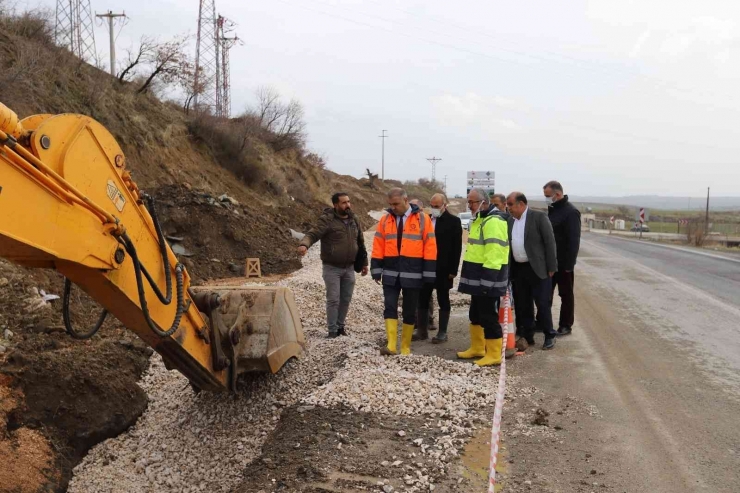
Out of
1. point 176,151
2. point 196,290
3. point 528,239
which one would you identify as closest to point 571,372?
point 528,239

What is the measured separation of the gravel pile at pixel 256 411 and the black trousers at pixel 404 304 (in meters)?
0.61

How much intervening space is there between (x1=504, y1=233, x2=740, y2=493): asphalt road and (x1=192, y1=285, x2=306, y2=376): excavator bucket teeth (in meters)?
2.29

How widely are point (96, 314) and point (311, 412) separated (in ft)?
14.8

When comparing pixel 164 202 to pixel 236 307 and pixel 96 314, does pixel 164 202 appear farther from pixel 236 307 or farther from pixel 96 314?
pixel 236 307

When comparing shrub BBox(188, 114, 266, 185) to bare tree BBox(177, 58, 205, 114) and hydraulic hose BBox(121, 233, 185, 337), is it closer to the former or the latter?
bare tree BBox(177, 58, 205, 114)

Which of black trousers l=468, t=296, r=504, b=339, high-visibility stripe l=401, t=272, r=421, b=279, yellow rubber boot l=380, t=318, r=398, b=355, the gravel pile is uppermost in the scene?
high-visibility stripe l=401, t=272, r=421, b=279

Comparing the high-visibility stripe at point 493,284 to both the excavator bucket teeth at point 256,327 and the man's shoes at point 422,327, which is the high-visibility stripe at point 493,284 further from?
the excavator bucket teeth at point 256,327

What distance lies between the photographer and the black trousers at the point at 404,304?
7266 millimetres

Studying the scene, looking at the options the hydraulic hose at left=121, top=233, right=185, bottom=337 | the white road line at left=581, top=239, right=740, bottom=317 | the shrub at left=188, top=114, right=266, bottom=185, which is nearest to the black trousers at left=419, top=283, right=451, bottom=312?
the hydraulic hose at left=121, top=233, right=185, bottom=337

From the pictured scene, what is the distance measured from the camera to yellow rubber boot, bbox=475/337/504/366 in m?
6.78

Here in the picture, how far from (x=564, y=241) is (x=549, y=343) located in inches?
56.9

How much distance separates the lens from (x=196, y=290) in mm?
5262

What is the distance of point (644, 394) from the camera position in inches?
231

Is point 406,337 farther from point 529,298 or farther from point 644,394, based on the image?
point 644,394
